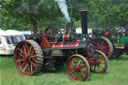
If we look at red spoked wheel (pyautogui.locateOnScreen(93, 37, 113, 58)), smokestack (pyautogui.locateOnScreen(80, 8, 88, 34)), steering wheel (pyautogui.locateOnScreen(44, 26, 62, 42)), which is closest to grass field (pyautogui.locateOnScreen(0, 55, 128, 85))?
steering wheel (pyautogui.locateOnScreen(44, 26, 62, 42))

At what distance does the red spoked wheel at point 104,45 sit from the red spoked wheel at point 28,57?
3.70 metres

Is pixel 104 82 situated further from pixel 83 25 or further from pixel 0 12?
pixel 0 12

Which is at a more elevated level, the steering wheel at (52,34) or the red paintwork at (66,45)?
the steering wheel at (52,34)

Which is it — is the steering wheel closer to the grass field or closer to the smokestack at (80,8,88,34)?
the smokestack at (80,8,88,34)

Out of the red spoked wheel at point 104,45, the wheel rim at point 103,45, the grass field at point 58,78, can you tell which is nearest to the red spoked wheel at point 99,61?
the grass field at point 58,78

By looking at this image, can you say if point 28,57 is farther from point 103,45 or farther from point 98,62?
point 103,45

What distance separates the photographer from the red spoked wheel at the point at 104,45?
912cm

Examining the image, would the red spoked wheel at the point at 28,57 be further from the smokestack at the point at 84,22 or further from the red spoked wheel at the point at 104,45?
the red spoked wheel at the point at 104,45

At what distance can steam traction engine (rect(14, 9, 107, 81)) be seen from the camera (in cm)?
618

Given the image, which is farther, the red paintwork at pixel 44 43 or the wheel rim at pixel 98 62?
the red paintwork at pixel 44 43

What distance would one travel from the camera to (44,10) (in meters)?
9.66

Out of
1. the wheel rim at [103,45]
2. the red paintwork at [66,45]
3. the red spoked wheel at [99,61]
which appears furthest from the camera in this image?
the wheel rim at [103,45]

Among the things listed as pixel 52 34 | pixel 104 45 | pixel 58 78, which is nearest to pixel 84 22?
pixel 52 34

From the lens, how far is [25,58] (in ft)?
21.7
